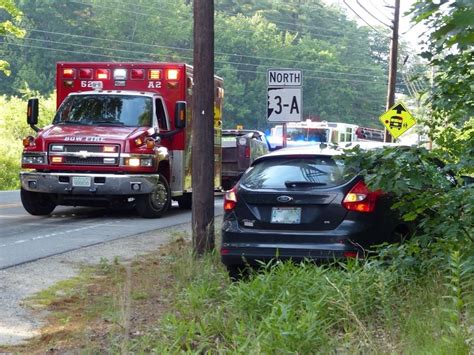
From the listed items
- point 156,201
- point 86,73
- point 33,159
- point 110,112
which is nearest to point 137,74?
point 86,73

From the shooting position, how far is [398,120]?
24.3 metres

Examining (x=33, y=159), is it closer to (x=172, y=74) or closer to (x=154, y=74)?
(x=154, y=74)

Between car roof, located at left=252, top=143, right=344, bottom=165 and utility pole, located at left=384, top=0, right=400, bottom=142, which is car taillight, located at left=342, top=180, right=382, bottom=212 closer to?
car roof, located at left=252, top=143, right=344, bottom=165

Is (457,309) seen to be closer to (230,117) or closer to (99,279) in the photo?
(99,279)

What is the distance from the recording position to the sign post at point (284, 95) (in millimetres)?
13148

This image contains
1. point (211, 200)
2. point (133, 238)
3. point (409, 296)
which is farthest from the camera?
point (133, 238)

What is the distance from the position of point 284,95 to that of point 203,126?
150 inches

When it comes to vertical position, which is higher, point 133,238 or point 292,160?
point 292,160

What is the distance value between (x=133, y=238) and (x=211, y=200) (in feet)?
8.34

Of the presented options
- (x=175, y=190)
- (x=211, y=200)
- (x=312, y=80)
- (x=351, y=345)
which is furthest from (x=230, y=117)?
(x=351, y=345)

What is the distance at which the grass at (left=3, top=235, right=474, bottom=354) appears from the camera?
16.9 ft

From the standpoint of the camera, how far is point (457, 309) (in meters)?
4.75

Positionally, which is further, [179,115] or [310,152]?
[179,115]

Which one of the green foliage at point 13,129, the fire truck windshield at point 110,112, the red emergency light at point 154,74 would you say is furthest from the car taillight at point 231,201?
the green foliage at point 13,129
